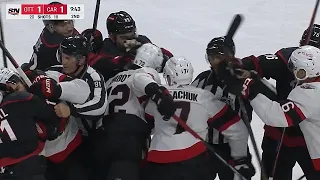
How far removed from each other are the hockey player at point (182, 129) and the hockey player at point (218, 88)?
16 centimetres

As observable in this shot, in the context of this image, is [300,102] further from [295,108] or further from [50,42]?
[50,42]

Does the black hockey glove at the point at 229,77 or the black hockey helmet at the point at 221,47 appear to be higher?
the black hockey helmet at the point at 221,47

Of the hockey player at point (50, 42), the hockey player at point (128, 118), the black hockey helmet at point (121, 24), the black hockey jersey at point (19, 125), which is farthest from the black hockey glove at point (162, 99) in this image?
the hockey player at point (50, 42)

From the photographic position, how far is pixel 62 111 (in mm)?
2967

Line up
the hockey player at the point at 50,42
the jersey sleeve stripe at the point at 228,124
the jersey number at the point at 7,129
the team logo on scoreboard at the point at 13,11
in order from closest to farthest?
1. the jersey number at the point at 7,129
2. the jersey sleeve stripe at the point at 228,124
3. the hockey player at the point at 50,42
4. the team logo on scoreboard at the point at 13,11

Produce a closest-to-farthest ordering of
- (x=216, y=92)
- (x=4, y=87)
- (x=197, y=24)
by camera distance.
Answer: (x=4, y=87) < (x=216, y=92) < (x=197, y=24)

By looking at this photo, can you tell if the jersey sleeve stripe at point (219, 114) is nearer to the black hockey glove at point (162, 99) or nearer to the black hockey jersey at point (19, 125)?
the black hockey glove at point (162, 99)

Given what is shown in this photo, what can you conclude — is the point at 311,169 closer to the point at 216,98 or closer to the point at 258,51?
the point at 216,98

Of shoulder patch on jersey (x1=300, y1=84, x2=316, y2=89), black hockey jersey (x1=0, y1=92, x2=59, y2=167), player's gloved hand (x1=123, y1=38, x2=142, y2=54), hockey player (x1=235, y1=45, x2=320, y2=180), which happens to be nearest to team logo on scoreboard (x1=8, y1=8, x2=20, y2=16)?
player's gloved hand (x1=123, y1=38, x2=142, y2=54)

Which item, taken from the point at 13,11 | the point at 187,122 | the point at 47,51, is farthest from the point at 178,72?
the point at 13,11

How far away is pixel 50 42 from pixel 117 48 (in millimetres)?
557

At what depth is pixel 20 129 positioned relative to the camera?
2.74 m

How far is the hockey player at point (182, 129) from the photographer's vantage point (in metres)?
3.04

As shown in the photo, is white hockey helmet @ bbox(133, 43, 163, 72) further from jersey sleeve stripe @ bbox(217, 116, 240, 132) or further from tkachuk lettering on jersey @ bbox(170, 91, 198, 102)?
jersey sleeve stripe @ bbox(217, 116, 240, 132)
